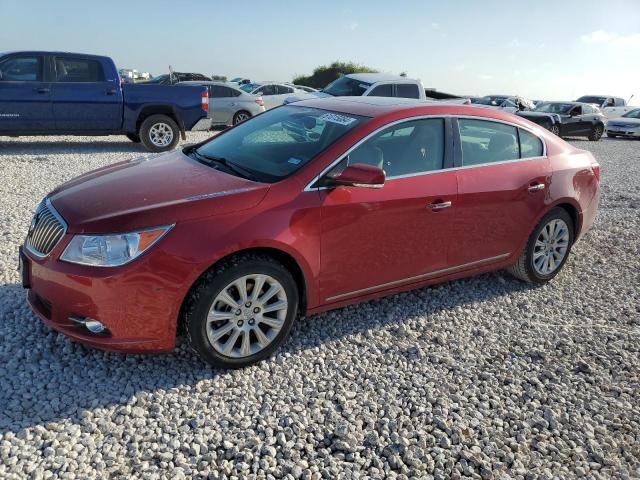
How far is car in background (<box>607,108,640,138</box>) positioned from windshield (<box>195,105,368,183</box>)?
2164cm

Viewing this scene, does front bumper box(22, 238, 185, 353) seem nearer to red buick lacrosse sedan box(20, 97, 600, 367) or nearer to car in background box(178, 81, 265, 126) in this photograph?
red buick lacrosse sedan box(20, 97, 600, 367)

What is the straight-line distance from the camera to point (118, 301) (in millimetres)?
2949

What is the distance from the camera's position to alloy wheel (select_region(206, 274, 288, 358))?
3189 mm

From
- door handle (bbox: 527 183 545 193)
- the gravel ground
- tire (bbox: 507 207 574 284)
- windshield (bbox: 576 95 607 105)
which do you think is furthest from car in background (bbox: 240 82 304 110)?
windshield (bbox: 576 95 607 105)

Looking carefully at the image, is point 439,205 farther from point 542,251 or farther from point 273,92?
point 273,92

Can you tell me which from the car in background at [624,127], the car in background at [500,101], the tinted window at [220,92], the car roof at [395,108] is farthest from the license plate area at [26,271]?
the car in background at [500,101]

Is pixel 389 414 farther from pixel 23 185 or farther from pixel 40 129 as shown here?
pixel 40 129

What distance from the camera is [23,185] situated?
742 cm

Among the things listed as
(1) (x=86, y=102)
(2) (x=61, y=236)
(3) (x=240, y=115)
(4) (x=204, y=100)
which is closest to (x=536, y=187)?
(2) (x=61, y=236)

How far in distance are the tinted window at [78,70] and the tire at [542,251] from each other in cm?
836

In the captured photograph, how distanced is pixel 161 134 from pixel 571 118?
1543 cm

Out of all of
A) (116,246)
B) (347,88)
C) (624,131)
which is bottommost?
(116,246)

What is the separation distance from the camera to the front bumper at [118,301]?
2924mm

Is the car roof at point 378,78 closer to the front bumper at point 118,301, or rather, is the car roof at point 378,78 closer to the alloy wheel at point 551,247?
the alloy wheel at point 551,247
